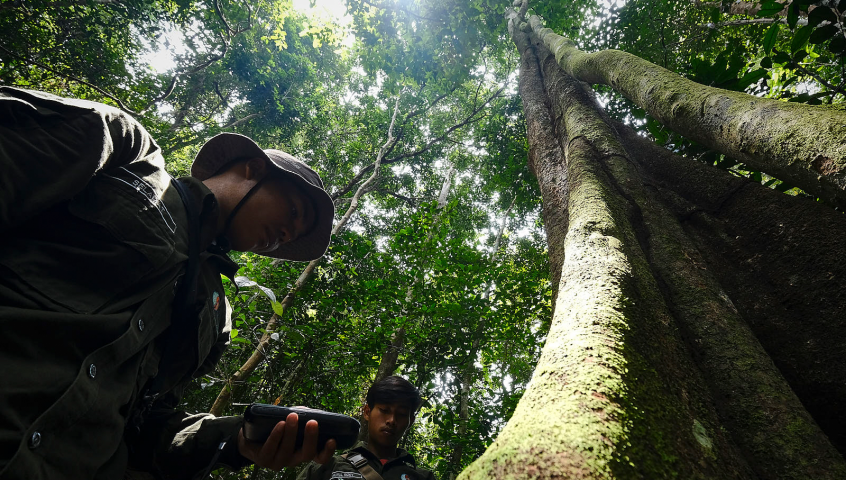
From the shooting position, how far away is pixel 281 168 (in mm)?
1853

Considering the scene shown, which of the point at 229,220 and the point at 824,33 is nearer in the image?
the point at 229,220

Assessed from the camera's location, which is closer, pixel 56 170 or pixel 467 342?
pixel 56 170

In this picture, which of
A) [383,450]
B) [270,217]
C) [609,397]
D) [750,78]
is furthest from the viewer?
[383,450]

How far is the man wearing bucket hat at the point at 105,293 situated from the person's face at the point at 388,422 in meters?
1.85

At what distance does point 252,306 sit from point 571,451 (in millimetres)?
5090

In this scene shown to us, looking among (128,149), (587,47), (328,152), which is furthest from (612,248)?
(328,152)

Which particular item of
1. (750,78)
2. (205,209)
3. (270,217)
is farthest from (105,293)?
(750,78)

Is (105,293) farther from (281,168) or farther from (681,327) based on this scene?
(681,327)

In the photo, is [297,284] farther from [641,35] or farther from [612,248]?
[641,35]

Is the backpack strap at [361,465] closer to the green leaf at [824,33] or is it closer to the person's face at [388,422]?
the person's face at [388,422]

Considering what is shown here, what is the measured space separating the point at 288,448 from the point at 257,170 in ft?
4.51

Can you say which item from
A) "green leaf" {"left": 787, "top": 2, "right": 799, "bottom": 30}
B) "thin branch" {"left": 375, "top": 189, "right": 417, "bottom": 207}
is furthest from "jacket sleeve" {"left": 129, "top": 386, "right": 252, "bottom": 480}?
"thin branch" {"left": 375, "top": 189, "right": 417, "bottom": 207}

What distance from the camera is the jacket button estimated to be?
0.82 metres

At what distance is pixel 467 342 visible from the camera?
5246mm
